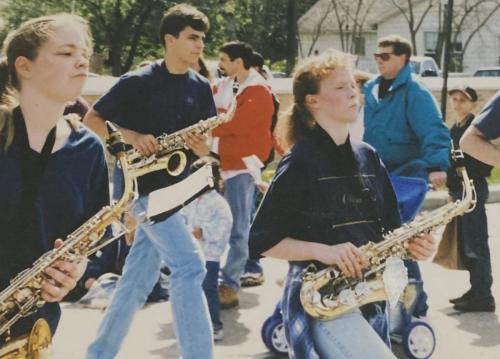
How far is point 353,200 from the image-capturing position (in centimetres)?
373

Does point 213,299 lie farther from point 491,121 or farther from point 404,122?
point 491,121

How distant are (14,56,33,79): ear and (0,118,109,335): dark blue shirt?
0.77ft

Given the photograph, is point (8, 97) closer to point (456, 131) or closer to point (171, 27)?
point (171, 27)

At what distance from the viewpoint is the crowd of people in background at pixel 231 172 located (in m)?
3.21

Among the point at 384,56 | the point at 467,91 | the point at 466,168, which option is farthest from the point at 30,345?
the point at 467,91

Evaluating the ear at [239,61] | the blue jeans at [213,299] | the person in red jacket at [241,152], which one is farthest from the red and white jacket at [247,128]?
the blue jeans at [213,299]

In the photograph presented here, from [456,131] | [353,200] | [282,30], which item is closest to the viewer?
[353,200]

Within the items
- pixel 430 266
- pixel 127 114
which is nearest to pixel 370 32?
pixel 430 266

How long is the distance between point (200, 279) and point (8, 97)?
2.11m

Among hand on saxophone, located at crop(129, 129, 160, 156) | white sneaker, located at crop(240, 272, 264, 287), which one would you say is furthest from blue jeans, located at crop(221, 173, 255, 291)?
hand on saxophone, located at crop(129, 129, 160, 156)

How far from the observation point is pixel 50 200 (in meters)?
3.17

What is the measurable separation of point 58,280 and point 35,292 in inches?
3.6

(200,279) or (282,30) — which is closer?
(200,279)

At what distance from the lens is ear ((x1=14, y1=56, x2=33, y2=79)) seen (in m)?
3.23
